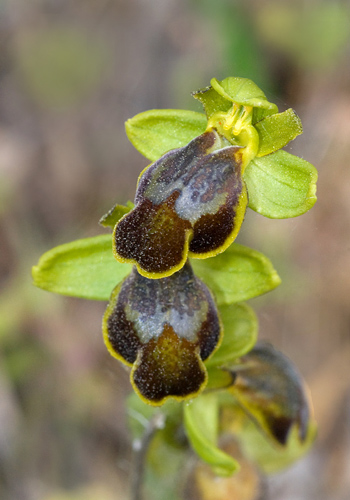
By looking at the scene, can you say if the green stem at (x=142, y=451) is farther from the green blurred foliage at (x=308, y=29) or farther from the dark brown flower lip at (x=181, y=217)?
the green blurred foliage at (x=308, y=29)

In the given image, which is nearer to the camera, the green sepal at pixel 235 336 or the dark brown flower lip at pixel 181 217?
the dark brown flower lip at pixel 181 217

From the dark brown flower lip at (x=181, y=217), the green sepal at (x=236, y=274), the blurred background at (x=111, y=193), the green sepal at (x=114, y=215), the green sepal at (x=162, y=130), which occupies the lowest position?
the blurred background at (x=111, y=193)

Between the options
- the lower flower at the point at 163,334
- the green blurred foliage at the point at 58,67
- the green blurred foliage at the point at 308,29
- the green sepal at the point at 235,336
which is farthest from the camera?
the green blurred foliage at the point at 58,67

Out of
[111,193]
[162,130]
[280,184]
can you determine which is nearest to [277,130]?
[280,184]

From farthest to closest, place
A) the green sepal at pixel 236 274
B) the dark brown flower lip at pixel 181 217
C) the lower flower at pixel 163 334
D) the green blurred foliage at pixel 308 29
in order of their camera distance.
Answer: the green blurred foliage at pixel 308 29
the green sepal at pixel 236 274
the lower flower at pixel 163 334
the dark brown flower lip at pixel 181 217

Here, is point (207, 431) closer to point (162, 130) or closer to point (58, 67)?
point (162, 130)

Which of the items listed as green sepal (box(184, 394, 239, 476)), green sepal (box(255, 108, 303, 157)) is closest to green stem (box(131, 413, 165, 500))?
green sepal (box(184, 394, 239, 476))

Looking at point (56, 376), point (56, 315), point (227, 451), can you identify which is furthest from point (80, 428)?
point (227, 451)

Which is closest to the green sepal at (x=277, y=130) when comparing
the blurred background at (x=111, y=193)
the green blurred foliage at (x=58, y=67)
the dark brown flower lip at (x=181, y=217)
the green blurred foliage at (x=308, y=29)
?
the dark brown flower lip at (x=181, y=217)
